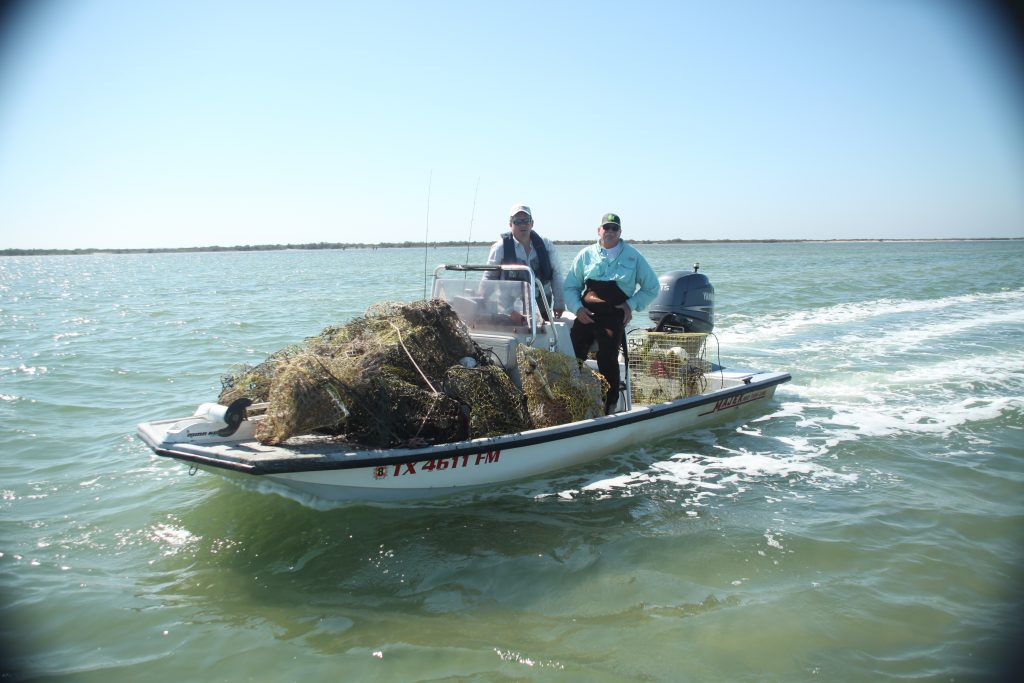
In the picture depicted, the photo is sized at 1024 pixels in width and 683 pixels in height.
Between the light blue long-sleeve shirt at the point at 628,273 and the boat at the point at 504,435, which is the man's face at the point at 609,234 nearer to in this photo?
the light blue long-sleeve shirt at the point at 628,273

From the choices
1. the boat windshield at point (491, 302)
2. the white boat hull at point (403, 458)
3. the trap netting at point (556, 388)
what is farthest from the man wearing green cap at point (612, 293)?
the boat windshield at point (491, 302)

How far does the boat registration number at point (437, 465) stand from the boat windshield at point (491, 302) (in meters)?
1.59

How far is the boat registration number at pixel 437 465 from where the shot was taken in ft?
17.5

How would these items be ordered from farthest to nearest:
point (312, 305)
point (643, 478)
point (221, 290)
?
point (221, 290) → point (312, 305) → point (643, 478)

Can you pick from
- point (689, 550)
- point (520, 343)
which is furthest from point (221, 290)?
point (689, 550)

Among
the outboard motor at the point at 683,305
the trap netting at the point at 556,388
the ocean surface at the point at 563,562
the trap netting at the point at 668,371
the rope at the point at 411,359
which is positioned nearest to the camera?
the ocean surface at the point at 563,562

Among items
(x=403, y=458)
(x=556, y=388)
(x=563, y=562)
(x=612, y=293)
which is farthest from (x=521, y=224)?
(x=563, y=562)

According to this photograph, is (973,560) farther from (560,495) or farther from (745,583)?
(560,495)

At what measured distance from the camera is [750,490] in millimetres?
6359

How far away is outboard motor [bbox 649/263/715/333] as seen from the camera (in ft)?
30.6

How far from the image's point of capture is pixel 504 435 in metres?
5.85

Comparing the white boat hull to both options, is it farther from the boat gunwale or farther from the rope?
the rope

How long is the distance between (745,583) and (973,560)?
6.16 ft

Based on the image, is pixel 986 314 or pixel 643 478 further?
pixel 986 314
